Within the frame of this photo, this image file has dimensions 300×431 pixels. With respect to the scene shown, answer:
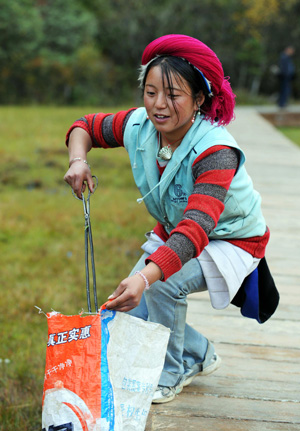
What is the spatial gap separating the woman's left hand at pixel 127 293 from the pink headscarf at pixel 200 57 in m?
0.65

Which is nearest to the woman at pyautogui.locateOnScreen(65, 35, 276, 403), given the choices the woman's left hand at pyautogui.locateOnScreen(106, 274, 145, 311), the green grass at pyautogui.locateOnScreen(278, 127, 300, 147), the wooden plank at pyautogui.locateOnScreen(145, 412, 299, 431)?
the woman's left hand at pyautogui.locateOnScreen(106, 274, 145, 311)

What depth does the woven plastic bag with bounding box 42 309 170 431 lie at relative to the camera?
6.09 feet

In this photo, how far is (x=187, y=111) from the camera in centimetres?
210

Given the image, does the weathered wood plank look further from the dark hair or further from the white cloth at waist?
the dark hair

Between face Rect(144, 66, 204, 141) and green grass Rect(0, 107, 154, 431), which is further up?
face Rect(144, 66, 204, 141)

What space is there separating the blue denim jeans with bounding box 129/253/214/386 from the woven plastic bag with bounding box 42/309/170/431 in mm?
269

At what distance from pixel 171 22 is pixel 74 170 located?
68.5 ft

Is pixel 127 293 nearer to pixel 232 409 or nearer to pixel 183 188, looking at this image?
pixel 183 188

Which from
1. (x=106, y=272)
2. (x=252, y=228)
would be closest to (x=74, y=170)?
(x=252, y=228)

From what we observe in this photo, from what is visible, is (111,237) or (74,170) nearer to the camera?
(74,170)

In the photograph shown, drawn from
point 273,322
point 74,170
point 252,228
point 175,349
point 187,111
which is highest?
point 187,111

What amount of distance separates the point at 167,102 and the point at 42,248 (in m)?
3.59

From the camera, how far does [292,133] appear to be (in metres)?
15.5

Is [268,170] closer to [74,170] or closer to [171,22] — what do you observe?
[74,170]
